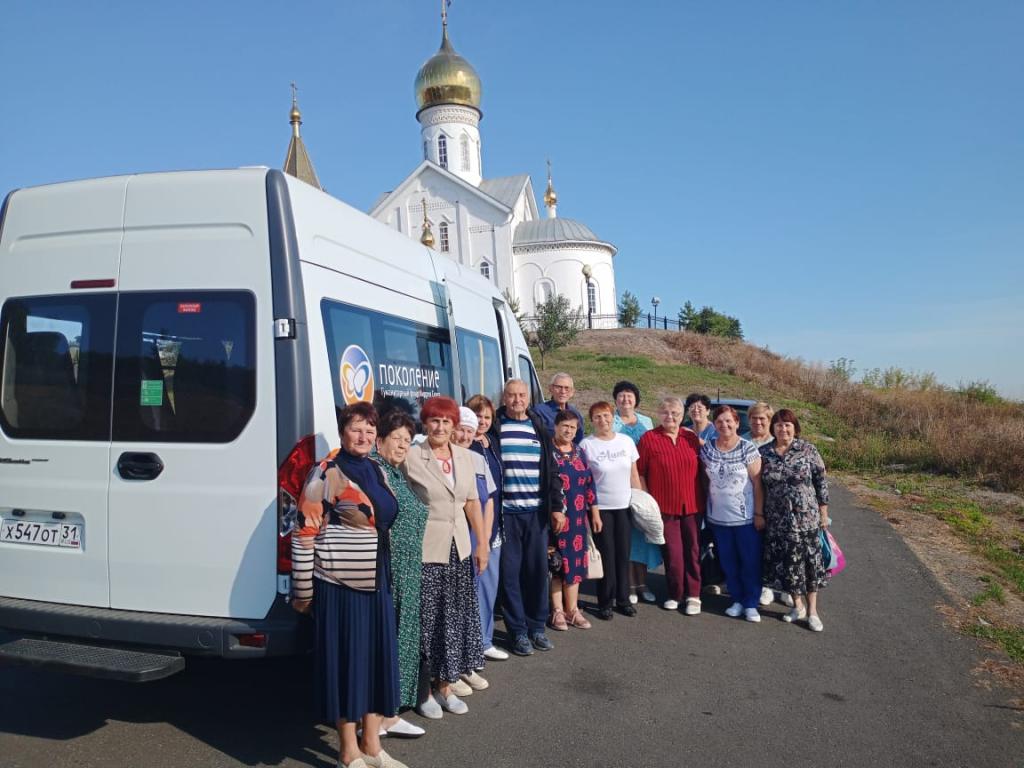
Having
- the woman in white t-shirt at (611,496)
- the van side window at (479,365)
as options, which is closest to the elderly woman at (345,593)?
the van side window at (479,365)

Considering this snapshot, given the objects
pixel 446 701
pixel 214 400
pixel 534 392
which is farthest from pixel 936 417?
pixel 214 400

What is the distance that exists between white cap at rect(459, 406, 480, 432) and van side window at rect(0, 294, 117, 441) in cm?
198

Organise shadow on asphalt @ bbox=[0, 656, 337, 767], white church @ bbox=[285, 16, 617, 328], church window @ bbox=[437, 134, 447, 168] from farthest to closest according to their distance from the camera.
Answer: church window @ bbox=[437, 134, 447, 168] < white church @ bbox=[285, 16, 617, 328] < shadow on asphalt @ bbox=[0, 656, 337, 767]

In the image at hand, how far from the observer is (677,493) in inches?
252

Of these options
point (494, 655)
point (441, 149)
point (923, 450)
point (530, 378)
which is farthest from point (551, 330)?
point (494, 655)

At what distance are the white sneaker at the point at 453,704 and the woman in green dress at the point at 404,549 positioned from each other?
1.58 feet

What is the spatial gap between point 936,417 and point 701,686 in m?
15.5

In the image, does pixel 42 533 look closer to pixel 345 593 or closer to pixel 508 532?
pixel 345 593

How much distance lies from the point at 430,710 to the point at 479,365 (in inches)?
125

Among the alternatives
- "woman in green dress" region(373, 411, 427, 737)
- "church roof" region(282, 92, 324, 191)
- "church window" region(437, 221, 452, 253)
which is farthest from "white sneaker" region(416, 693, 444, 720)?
"church window" region(437, 221, 452, 253)

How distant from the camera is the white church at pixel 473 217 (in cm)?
4512

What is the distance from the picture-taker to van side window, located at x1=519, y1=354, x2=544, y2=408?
26.9 ft

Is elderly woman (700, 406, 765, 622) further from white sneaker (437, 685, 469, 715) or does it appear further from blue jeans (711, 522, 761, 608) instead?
white sneaker (437, 685, 469, 715)

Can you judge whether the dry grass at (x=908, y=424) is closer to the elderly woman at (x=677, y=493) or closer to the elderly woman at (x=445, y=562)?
the elderly woman at (x=677, y=493)
